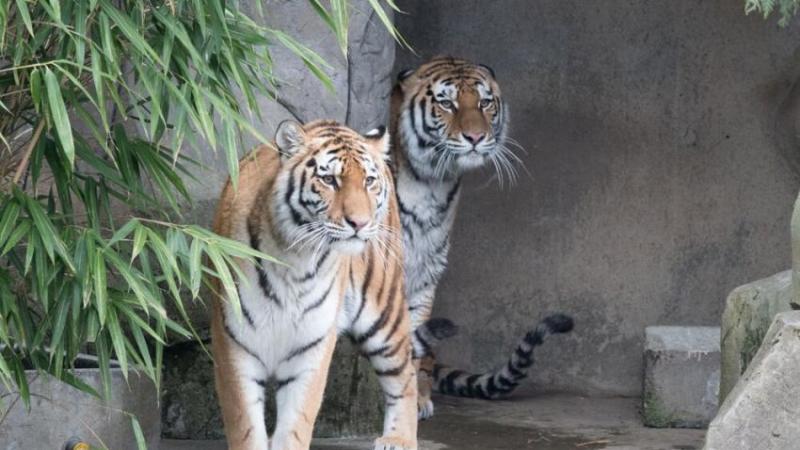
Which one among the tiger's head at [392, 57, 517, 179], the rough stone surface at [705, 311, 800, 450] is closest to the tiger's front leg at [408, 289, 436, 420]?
the tiger's head at [392, 57, 517, 179]

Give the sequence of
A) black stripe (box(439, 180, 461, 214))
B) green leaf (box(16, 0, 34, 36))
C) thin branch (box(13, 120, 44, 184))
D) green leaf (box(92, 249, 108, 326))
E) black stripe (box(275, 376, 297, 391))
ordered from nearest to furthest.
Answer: green leaf (box(16, 0, 34, 36))
green leaf (box(92, 249, 108, 326))
thin branch (box(13, 120, 44, 184))
black stripe (box(275, 376, 297, 391))
black stripe (box(439, 180, 461, 214))

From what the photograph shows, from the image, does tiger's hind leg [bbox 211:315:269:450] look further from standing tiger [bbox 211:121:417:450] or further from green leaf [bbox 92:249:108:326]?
green leaf [bbox 92:249:108:326]

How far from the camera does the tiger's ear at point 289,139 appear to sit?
5.42 meters

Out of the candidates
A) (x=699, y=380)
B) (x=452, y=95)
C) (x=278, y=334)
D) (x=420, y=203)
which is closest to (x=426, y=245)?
(x=420, y=203)

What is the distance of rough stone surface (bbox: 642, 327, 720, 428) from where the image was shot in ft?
21.9

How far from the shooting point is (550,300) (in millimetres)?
7781

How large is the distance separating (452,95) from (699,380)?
1603mm

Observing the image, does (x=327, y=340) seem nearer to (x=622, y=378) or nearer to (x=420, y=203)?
(x=420, y=203)

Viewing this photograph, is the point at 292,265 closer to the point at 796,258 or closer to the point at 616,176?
the point at 796,258

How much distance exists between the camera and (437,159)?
7.06 metres

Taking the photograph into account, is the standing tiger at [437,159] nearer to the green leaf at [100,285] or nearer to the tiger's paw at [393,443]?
the tiger's paw at [393,443]

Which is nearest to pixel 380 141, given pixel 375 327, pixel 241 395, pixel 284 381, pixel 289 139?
pixel 289 139

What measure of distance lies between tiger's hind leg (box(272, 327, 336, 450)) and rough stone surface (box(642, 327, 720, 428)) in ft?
5.83

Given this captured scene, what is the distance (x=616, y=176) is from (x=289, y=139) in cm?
266
